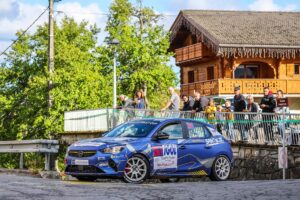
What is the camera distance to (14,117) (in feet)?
156

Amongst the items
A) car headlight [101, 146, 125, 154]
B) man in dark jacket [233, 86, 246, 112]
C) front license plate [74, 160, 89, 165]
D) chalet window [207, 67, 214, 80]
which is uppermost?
chalet window [207, 67, 214, 80]

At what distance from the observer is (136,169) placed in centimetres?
1702

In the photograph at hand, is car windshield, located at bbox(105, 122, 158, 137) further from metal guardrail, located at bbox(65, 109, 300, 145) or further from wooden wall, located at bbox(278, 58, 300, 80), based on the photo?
wooden wall, located at bbox(278, 58, 300, 80)

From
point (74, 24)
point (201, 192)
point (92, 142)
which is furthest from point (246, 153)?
point (74, 24)

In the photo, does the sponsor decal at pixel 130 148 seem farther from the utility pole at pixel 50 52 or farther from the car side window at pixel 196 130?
Answer: the utility pole at pixel 50 52

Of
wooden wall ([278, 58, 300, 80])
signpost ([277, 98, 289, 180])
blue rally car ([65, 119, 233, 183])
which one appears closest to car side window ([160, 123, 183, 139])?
blue rally car ([65, 119, 233, 183])

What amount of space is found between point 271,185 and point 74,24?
2099 inches

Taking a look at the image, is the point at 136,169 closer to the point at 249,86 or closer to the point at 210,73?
the point at 249,86

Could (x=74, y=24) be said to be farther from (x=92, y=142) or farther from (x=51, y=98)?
(x=92, y=142)

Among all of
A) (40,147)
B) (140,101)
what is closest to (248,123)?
(140,101)

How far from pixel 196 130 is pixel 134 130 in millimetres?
1658

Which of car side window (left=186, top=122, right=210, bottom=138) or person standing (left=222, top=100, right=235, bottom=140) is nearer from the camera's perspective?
car side window (left=186, top=122, right=210, bottom=138)

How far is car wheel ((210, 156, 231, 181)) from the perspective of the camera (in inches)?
733

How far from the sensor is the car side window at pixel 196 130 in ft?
61.2
